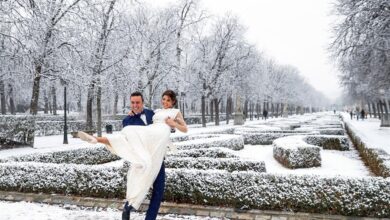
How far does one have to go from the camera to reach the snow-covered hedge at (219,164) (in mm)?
8250

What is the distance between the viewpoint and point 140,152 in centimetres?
437

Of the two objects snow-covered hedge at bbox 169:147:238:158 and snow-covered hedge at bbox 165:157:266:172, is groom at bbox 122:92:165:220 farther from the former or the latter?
snow-covered hedge at bbox 169:147:238:158

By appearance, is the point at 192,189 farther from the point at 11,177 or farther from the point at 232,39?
the point at 232,39

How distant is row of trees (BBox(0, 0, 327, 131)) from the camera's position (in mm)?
14852

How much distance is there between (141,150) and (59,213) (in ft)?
8.76

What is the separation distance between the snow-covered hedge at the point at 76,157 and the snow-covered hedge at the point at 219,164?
3.86 meters

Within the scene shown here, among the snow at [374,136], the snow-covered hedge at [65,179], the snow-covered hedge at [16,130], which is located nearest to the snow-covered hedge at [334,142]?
the snow at [374,136]

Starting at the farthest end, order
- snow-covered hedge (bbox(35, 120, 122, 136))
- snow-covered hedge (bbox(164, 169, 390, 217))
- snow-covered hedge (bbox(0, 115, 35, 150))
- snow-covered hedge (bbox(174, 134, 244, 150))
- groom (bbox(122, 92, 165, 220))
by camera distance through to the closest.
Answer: snow-covered hedge (bbox(35, 120, 122, 136)), snow-covered hedge (bbox(0, 115, 35, 150)), snow-covered hedge (bbox(174, 134, 244, 150)), snow-covered hedge (bbox(164, 169, 390, 217)), groom (bbox(122, 92, 165, 220))

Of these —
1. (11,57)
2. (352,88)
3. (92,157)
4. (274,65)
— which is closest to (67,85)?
(11,57)

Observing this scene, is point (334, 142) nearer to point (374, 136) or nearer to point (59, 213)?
point (374, 136)

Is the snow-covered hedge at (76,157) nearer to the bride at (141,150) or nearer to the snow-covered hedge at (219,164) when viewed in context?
the snow-covered hedge at (219,164)

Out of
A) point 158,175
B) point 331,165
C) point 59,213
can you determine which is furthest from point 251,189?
point 331,165

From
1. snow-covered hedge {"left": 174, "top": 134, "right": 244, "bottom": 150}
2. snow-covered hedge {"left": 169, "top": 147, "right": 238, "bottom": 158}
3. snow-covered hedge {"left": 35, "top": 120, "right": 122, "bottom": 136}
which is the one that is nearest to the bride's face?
snow-covered hedge {"left": 169, "top": 147, "right": 238, "bottom": 158}

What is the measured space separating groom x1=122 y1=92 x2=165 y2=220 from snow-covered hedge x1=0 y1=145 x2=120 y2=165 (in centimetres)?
580
